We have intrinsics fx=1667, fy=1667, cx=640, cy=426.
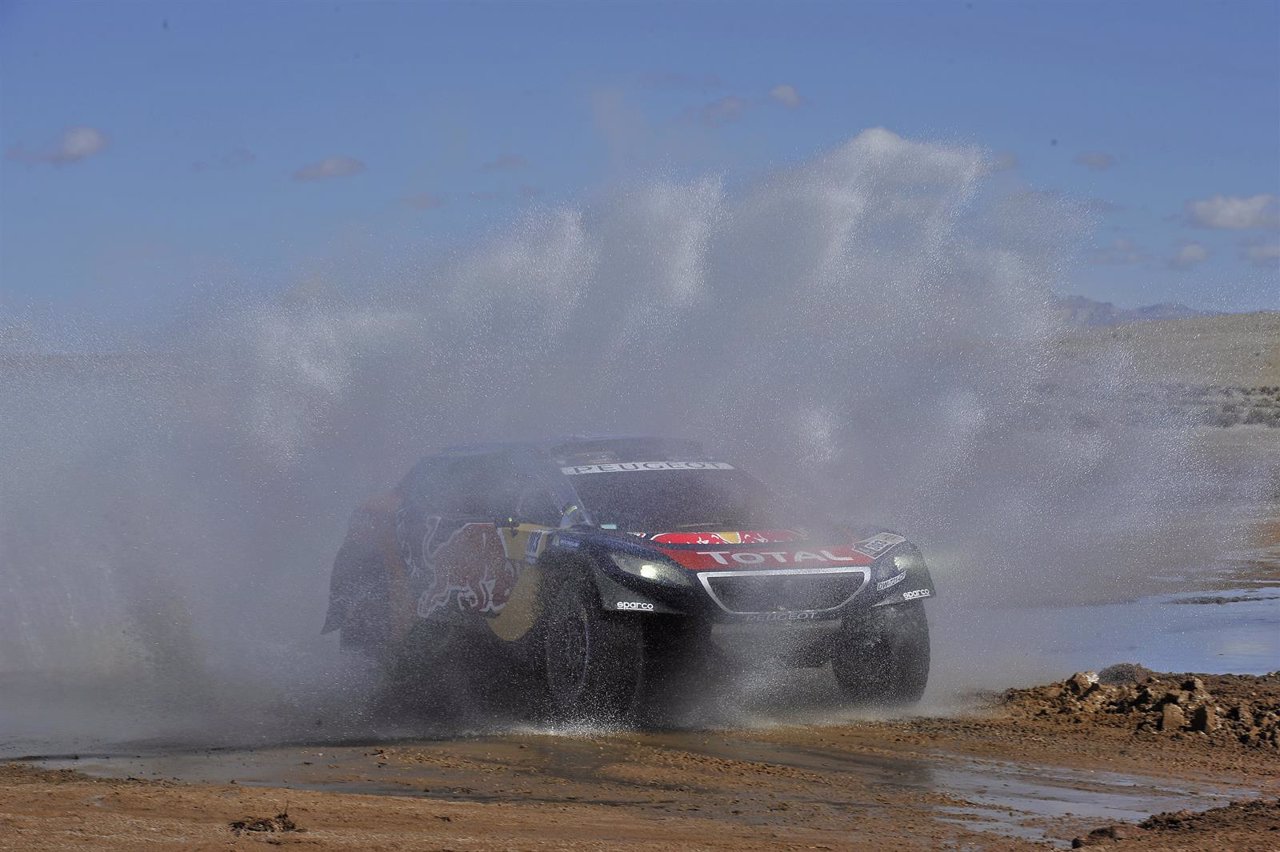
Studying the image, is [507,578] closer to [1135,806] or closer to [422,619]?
[422,619]

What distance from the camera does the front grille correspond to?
313 inches

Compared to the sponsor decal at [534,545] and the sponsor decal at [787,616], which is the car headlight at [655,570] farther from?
the sponsor decal at [534,545]

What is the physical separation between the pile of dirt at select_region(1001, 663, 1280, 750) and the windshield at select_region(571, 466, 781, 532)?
5.65 ft

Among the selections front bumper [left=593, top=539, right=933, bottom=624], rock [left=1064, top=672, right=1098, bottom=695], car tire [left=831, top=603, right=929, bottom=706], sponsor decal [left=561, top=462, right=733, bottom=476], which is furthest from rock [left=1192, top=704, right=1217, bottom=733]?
sponsor decal [left=561, top=462, right=733, bottom=476]

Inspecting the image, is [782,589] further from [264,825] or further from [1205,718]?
[264,825]

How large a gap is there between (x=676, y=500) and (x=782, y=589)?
1198 millimetres

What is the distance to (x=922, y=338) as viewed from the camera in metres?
15.8

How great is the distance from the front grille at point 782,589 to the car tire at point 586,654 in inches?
17.5

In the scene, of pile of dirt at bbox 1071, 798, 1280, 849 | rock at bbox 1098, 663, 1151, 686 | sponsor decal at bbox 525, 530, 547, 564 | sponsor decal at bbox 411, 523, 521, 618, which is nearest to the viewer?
pile of dirt at bbox 1071, 798, 1280, 849

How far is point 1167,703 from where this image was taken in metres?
8.24

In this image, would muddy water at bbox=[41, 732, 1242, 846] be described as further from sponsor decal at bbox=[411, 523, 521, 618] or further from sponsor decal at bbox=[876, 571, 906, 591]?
sponsor decal at bbox=[411, 523, 521, 618]

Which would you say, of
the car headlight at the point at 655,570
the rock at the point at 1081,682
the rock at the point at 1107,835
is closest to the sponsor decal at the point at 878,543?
the car headlight at the point at 655,570

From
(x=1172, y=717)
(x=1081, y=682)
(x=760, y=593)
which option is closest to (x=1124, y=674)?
(x=1081, y=682)

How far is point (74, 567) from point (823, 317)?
6378 mm
